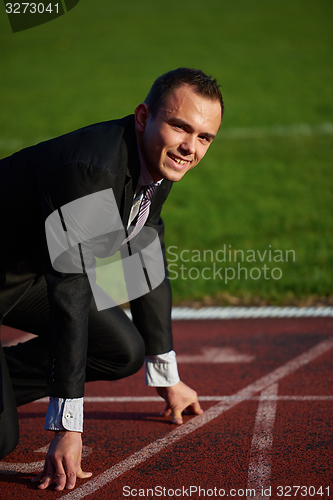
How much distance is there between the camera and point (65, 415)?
A: 8.28 feet

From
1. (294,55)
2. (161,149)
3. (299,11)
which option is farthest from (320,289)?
(299,11)

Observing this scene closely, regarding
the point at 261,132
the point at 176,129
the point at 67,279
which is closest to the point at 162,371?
the point at 67,279

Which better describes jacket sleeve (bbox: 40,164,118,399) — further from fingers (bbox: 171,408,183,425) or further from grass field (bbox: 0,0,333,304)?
grass field (bbox: 0,0,333,304)

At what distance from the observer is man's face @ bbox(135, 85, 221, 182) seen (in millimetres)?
2605

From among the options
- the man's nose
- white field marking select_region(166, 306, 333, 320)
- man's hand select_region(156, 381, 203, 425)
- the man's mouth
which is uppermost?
the man's nose

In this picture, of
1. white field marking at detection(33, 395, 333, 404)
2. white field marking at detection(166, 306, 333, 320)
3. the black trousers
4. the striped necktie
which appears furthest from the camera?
white field marking at detection(166, 306, 333, 320)

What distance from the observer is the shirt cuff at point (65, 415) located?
2521mm

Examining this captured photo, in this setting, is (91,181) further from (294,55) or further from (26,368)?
(294,55)

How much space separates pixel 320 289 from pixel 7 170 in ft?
12.5

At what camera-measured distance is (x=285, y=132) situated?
13.3 metres

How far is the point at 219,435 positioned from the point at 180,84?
179cm

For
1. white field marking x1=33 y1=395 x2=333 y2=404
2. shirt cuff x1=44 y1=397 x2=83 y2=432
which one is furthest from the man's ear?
white field marking x1=33 y1=395 x2=333 y2=404

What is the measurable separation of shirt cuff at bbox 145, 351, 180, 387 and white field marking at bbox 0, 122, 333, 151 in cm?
1048

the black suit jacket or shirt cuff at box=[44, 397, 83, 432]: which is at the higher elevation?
the black suit jacket
